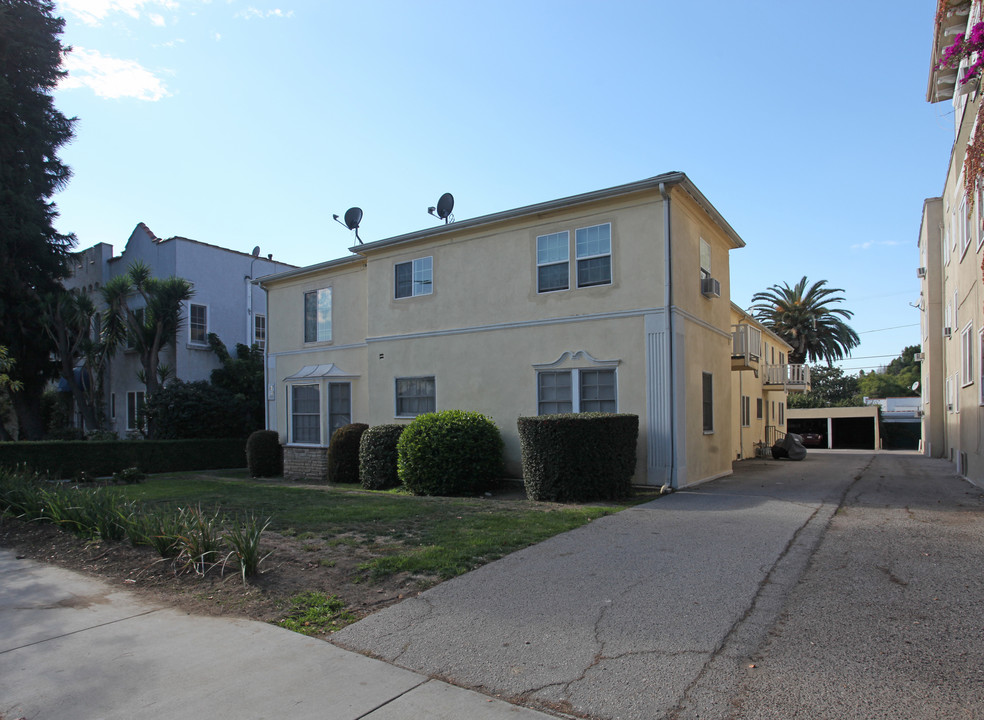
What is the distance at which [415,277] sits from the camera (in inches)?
611

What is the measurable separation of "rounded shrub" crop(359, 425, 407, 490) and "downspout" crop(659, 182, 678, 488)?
17.7 ft

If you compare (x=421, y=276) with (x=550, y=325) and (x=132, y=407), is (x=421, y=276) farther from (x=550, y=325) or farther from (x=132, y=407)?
(x=132, y=407)

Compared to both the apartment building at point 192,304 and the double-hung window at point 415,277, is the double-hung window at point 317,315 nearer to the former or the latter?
the double-hung window at point 415,277

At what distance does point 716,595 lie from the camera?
514 centimetres

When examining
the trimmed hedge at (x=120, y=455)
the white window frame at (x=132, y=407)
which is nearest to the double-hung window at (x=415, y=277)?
the trimmed hedge at (x=120, y=455)

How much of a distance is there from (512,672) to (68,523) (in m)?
6.80

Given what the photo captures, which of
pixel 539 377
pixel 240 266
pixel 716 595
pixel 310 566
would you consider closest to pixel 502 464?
pixel 539 377

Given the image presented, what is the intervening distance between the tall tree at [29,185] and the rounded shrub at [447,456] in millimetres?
17369

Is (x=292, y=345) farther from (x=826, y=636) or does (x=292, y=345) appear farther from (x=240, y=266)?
(x=826, y=636)

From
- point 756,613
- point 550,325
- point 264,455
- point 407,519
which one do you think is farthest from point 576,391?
point 264,455

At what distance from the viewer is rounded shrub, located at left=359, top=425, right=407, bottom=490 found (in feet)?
44.8

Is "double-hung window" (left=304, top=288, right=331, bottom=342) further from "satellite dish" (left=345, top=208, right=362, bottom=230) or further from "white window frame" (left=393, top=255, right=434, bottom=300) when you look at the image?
"white window frame" (left=393, top=255, right=434, bottom=300)

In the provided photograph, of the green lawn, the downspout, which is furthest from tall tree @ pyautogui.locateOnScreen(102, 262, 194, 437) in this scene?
the downspout

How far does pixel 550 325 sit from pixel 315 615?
29.8 feet
